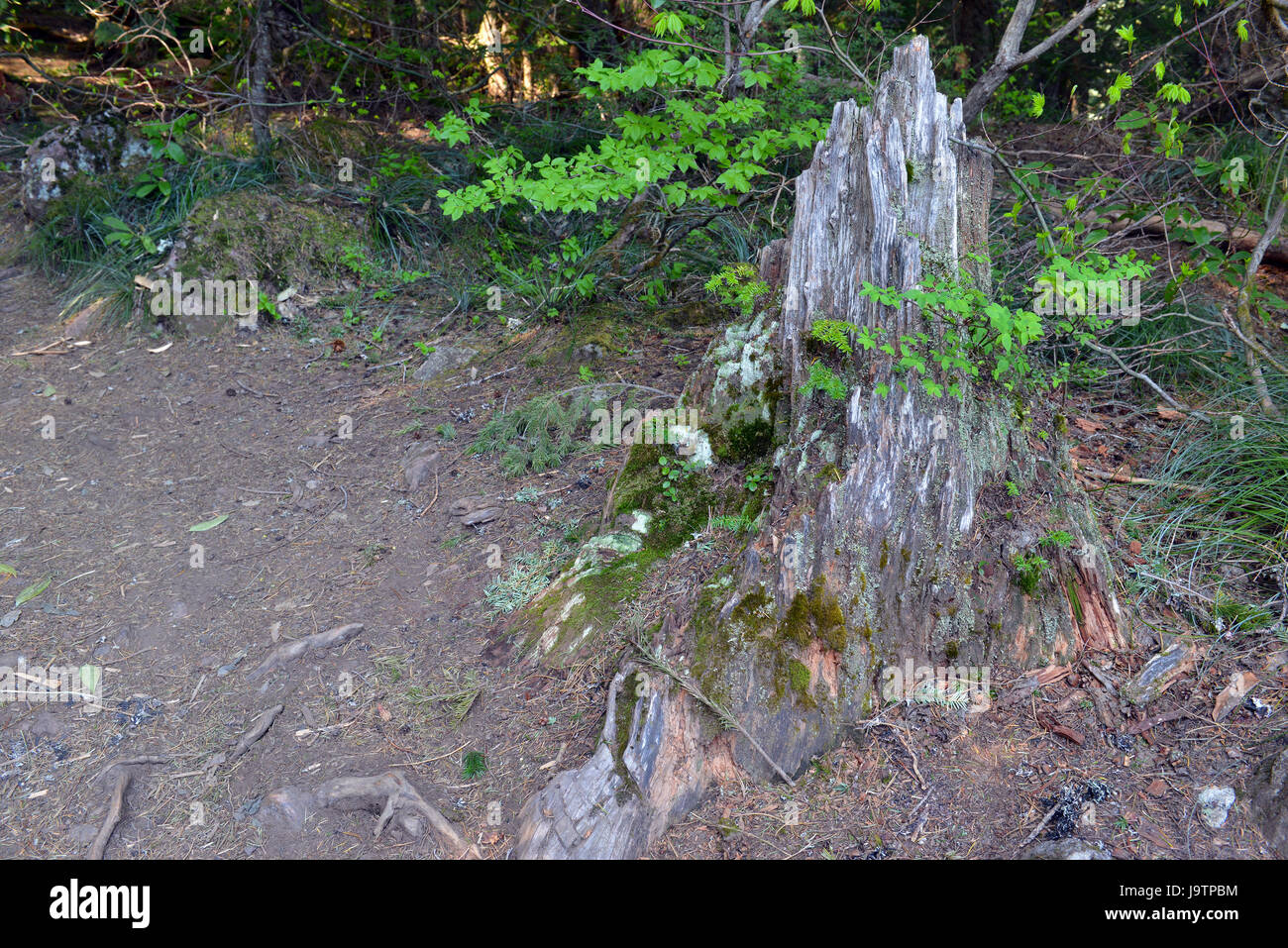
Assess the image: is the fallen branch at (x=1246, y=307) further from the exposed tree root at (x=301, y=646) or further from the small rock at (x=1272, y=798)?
the exposed tree root at (x=301, y=646)

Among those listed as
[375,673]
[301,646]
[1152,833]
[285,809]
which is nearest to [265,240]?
[301,646]

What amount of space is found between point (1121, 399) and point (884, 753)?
2.90 metres

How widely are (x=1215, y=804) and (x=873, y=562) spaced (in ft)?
4.24

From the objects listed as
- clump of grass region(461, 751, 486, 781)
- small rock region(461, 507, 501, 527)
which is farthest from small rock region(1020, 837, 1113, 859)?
small rock region(461, 507, 501, 527)

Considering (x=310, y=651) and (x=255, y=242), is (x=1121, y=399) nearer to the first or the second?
(x=310, y=651)

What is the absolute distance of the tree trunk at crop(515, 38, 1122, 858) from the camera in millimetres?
2934

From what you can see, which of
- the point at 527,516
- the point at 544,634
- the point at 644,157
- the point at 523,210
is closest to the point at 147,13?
the point at 523,210

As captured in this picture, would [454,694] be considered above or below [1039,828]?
above

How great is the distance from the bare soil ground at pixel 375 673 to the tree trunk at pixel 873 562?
0.18 m

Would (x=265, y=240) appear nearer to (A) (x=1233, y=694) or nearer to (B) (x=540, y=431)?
(B) (x=540, y=431)

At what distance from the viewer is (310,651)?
3.73 metres

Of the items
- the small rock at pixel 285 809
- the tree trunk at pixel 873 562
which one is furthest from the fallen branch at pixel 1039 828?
the small rock at pixel 285 809

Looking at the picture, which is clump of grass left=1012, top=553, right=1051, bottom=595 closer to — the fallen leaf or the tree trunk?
the tree trunk

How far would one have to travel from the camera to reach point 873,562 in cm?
307
